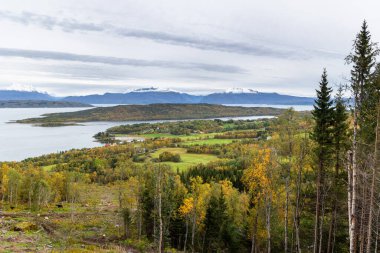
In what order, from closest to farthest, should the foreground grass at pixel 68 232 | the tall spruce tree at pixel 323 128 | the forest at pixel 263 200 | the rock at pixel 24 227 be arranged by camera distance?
the forest at pixel 263 200 → the tall spruce tree at pixel 323 128 → the foreground grass at pixel 68 232 → the rock at pixel 24 227

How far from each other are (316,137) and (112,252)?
76.7ft

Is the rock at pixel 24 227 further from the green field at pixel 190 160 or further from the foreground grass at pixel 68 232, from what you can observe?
the green field at pixel 190 160

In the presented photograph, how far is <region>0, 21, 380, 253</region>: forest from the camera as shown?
69.1 ft

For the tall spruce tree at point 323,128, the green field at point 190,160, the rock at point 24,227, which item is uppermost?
the tall spruce tree at point 323,128

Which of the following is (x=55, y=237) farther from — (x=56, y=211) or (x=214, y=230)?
(x=56, y=211)

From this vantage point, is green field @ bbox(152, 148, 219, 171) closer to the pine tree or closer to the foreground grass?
the foreground grass

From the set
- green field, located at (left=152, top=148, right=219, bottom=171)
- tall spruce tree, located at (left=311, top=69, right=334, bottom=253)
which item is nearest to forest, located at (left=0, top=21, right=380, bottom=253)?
tall spruce tree, located at (left=311, top=69, right=334, bottom=253)

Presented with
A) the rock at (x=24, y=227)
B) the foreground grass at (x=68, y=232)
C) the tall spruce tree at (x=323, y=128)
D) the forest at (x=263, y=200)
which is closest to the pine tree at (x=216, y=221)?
the forest at (x=263, y=200)

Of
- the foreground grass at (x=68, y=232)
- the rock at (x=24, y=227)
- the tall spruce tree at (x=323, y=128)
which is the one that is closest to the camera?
the tall spruce tree at (x=323, y=128)

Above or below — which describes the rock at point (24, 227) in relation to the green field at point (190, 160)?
above

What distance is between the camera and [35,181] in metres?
73.9

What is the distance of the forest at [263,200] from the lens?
21.0 meters

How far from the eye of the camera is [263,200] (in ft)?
108

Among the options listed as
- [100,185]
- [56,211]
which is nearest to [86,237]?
[56,211]
